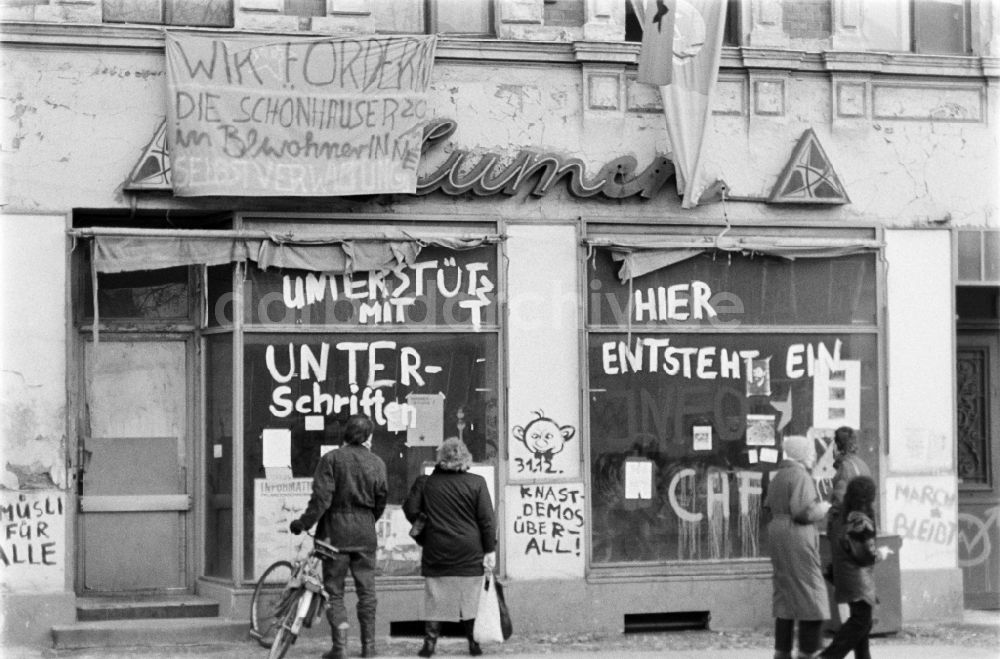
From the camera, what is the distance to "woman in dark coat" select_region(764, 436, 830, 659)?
1078 cm

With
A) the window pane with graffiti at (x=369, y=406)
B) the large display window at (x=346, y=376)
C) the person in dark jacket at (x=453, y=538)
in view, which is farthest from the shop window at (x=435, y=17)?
the person in dark jacket at (x=453, y=538)

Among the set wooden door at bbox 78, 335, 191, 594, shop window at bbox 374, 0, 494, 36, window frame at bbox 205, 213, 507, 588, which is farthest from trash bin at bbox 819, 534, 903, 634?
wooden door at bbox 78, 335, 191, 594

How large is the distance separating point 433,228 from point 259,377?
192cm

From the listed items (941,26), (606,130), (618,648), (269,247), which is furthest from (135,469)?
(941,26)

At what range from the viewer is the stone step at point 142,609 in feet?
41.5

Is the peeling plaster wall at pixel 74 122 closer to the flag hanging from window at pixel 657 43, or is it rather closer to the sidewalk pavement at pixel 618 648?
the sidewalk pavement at pixel 618 648

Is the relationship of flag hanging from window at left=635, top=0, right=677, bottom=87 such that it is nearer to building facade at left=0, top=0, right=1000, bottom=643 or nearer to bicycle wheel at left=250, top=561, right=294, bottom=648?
building facade at left=0, top=0, right=1000, bottom=643

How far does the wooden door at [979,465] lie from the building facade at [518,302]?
2.78 ft

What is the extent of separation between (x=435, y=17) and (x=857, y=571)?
19.5 ft

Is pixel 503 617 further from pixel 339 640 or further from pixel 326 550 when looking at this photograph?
pixel 326 550

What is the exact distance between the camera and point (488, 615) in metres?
11.9

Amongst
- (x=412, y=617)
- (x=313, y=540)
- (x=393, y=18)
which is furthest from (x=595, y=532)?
(x=393, y=18)

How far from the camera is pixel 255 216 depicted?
12.9m

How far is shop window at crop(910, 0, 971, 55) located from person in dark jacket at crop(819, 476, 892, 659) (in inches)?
212
